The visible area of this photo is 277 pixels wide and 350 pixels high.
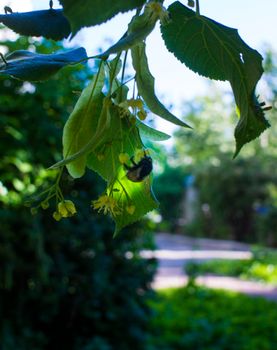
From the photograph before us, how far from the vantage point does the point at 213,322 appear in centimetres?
626

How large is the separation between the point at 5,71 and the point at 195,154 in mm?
16083

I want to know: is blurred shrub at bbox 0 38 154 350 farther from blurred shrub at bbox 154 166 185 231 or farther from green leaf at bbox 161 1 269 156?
blurred shrub at bbox 154 166 185 231

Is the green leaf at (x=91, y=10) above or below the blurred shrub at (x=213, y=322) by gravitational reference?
below

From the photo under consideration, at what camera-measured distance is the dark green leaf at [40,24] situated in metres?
0.51

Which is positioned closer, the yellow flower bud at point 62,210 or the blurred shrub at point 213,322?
the yellow flower bud at point 62,210

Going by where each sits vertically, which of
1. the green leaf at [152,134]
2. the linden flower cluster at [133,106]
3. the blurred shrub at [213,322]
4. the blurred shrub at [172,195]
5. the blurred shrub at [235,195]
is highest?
the blurred shrub at [172,195]

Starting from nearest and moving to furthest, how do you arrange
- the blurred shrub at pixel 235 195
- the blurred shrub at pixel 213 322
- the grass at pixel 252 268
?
the blurred shrub at pixel 213 322, the grass at pixel 252 268, the blurred shrub at pixel 235 195

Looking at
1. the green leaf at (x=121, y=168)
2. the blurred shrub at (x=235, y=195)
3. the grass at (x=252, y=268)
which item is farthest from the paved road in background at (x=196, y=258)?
the green leaf at (x=121, y=168)

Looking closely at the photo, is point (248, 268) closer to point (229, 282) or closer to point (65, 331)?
point (229, 282)

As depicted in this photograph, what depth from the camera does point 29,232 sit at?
2.79 meters

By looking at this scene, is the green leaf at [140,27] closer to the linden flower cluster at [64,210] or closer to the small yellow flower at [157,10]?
the small yellow flower at [157,10]

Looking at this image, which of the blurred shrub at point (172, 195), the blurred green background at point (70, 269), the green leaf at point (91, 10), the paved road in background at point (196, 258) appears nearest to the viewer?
the green leaf at point (91, 10)

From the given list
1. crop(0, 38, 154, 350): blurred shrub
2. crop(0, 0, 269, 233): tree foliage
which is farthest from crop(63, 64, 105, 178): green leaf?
crop(0, 38, 154, 350): blurred shrub

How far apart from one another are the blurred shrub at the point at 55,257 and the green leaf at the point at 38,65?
1.58m
